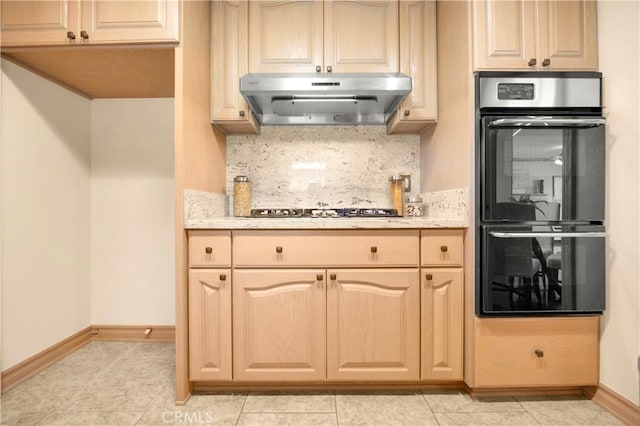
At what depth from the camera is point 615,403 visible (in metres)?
1.50

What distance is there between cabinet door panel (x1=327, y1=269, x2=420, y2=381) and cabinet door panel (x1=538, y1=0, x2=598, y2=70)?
126cm

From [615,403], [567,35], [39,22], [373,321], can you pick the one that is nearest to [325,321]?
[373,321]

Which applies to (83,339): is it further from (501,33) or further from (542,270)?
A: (501,33)

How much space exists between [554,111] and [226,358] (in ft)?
6.57

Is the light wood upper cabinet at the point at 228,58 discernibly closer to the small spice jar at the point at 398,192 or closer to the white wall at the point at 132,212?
the white wall at the point at 132,212

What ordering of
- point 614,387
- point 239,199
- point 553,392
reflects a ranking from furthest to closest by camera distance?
point 239,199, point 553,392, point 614,387

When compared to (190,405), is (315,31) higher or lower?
higher

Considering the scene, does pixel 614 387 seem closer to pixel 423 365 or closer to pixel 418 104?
pixel 423 365

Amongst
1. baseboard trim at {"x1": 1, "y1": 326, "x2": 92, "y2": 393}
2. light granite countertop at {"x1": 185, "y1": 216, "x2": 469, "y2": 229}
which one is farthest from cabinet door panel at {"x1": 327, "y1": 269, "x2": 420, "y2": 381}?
baseboard trim at {"x1": 1, "y1": 326, "x2": 92, "y2": 393}

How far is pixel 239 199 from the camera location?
2.14m

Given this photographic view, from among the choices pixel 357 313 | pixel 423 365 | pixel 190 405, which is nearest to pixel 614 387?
pixel 423 365

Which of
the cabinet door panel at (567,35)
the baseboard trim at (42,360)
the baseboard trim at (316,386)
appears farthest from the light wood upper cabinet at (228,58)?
the baseboard trim at (42,360)

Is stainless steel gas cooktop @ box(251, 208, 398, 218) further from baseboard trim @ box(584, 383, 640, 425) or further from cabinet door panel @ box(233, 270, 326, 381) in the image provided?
baseboard trim @ box(584, 383, 640, 425)

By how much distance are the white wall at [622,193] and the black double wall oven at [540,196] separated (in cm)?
5
